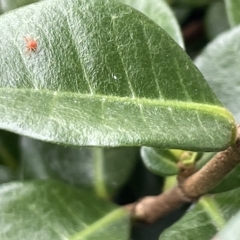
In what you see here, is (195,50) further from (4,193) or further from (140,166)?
(4,193)

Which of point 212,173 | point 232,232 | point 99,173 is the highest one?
point 232,232

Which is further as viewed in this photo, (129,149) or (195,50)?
(195,50)

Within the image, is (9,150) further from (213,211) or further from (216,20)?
(216,20)

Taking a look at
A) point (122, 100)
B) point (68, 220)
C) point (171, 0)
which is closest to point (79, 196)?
point (68, 220)

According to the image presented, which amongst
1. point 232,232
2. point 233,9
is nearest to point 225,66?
point 233,9

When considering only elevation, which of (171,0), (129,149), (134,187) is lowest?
(134,187)

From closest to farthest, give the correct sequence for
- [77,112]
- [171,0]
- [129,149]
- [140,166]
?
[77,112] < [129,149] < [140,166] < [171,0]
